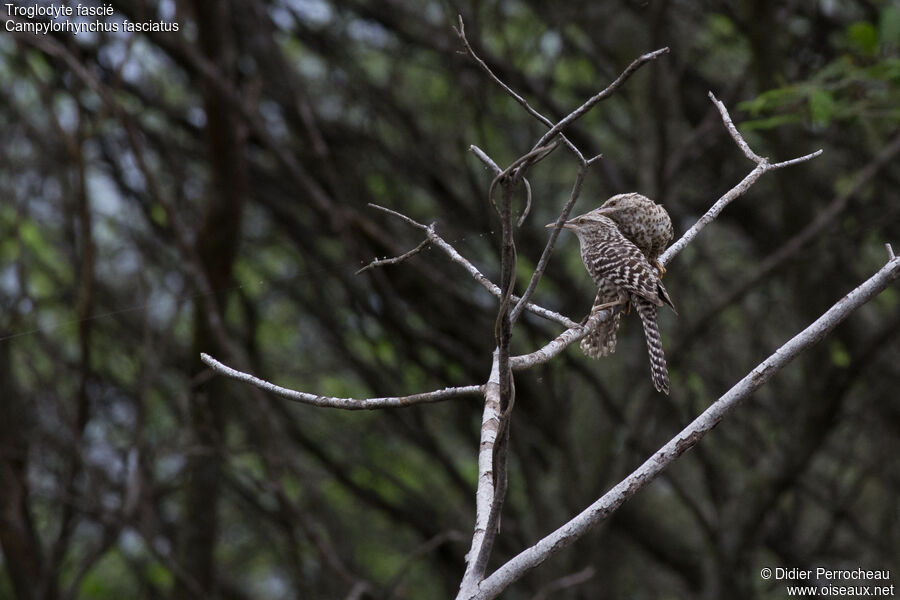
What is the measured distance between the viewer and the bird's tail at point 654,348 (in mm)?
2996

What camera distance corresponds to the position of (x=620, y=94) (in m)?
7.59

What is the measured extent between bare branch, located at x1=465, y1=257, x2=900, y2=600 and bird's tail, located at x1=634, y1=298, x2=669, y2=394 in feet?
2.16

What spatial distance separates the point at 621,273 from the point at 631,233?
0.13 meters

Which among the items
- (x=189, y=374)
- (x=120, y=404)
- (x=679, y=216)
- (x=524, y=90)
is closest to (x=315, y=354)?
(x=120, y=404)

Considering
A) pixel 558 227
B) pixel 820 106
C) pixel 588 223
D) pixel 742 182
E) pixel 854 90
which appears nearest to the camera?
pixel 558 227

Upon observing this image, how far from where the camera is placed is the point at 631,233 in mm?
2951

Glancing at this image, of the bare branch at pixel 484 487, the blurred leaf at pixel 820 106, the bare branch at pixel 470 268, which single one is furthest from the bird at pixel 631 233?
the blurred leaf at pixel 820 106

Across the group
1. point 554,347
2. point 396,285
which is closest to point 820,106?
point 554,347

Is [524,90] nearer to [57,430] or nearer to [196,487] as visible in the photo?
[196,487]

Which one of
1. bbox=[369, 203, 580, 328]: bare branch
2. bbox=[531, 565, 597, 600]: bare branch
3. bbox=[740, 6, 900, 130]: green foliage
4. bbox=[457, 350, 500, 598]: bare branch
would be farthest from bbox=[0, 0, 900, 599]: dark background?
bbox=[457, 350, 500, 598]: bare branch

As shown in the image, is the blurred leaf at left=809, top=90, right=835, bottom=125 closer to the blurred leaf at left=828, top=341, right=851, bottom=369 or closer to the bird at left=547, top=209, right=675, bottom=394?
the bird at left=547, top=209, right=675, bottom=394

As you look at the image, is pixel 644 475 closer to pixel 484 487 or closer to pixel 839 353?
pixel 484 487

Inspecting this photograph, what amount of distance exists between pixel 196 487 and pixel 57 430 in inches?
61.5

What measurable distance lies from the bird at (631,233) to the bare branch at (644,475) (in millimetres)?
704
